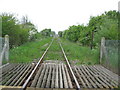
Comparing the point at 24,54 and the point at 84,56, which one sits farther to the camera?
the point at 24,54

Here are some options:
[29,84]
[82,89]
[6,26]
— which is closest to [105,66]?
[82,89]

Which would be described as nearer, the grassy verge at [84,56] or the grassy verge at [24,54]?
the grassy verge at [84,56]

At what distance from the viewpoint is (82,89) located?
14.3 feet

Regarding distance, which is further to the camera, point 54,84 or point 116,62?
point 116,62

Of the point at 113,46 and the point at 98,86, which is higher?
the point at 113,46

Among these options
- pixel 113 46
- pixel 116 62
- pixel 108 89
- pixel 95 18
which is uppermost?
pixel 95 18

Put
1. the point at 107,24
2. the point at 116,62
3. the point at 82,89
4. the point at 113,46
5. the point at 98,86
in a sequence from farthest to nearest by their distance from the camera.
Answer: the point at 107,24
the point at 113,46
the point at 116,62
the point at 98,86
the point at 82,89

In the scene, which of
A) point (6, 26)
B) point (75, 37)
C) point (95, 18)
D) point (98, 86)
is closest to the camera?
point (98, 86)

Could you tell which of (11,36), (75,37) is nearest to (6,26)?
(11,36)

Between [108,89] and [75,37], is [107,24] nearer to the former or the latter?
[108,89]

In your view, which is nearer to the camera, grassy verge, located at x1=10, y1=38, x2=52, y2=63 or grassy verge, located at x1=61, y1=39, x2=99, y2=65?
grassy verge, located at x1=61, y1=39, x2=99, y2=65

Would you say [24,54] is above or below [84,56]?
above

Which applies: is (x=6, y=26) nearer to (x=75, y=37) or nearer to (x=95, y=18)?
(x=95, y=18)

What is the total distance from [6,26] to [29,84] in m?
8.71
